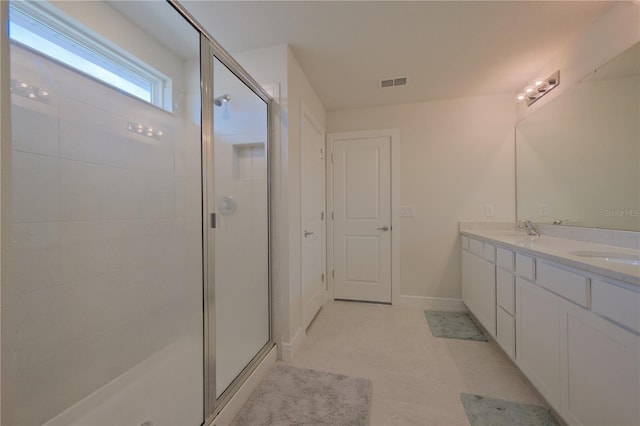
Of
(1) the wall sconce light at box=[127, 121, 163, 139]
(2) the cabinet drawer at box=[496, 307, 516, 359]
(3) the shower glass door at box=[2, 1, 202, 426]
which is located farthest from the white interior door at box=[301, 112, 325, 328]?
(2) the cabinet drawer at box=[496, 307, 516, 359]

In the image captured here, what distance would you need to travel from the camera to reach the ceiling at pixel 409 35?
1.50 m

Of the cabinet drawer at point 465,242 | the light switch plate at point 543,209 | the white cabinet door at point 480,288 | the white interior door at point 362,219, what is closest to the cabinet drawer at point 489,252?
the white cabinet door at point 480,288

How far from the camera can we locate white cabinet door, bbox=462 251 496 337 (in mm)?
1916

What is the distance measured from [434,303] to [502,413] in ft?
4.82

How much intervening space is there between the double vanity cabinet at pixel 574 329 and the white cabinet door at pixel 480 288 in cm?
11

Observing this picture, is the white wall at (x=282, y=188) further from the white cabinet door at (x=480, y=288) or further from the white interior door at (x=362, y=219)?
the white cabinet door at (x=480, y=288)

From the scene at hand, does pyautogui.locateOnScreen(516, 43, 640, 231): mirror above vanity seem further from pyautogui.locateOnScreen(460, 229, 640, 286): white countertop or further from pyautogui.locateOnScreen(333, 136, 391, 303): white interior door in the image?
pyautogui.locateOnScreen(333, 136, 391, 303): white interior door

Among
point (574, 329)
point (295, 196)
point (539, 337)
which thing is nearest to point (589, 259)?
point (574, 329)

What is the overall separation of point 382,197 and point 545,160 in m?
1.48

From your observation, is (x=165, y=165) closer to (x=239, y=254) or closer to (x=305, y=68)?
(x=239, y=254)

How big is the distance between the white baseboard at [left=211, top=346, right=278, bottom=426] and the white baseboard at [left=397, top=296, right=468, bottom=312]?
1.70m

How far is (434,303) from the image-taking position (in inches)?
109

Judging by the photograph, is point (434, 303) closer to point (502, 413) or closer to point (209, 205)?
point (502, 413)

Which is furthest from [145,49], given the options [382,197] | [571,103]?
[571,103]
